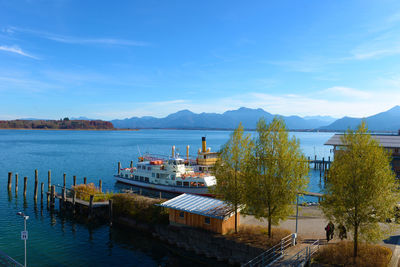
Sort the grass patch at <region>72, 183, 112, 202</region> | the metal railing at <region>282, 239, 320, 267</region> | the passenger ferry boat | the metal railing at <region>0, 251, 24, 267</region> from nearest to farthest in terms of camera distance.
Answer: the metal railing at <region>282, 239, 320, 267</region> < the metal railing at <region>0, 251, 24, 267</region> < the grass patch at <region>72, 183, 112, 202</region> < the passenger ferry boat

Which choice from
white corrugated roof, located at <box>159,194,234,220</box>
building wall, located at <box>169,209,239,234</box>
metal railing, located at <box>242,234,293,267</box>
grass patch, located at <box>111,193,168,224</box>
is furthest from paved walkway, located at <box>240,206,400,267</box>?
grass patch, located at <box>111,193,168,224</box>

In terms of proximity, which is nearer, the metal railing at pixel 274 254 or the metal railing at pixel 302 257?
the metal railing at pixel 302 257

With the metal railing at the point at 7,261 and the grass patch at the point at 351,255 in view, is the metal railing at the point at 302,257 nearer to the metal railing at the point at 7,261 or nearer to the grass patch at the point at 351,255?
the grass patch at the point at 351,255

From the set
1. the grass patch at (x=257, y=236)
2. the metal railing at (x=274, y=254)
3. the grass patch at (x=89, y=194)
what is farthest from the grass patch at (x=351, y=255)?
the grass patch at (x=89, y=194)

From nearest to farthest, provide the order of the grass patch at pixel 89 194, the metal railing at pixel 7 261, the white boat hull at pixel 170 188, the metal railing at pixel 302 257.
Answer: the metal railing at pixel 302 257 → the metal railing at pixel 7 261 → the grass patch at pixel 89 194 → the white boat hull at pixel 170 188

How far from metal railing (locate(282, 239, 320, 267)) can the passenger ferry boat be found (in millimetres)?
24721

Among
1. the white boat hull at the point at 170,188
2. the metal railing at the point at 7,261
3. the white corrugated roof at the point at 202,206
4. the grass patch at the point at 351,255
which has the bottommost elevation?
the white boat hull at the point at 170,188

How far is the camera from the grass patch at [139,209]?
101 ft

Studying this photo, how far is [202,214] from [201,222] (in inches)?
58.2

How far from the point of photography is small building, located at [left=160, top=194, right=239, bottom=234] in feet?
85.0

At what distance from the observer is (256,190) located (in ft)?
78.4

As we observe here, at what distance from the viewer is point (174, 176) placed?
171 feet

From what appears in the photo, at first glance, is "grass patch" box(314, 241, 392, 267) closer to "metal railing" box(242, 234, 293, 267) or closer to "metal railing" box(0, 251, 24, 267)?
"metal railing" box(242, 234, 293, 267)

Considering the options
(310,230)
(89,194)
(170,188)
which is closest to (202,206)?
(310,230)
